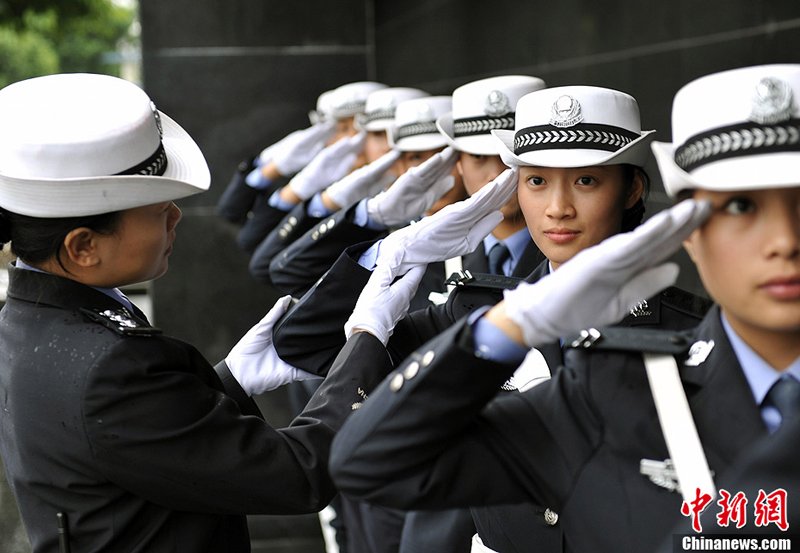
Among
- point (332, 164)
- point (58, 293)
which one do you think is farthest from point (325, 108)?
point (58, 293)

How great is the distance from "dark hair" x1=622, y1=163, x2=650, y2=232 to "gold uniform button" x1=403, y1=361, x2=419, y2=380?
1.19 meters

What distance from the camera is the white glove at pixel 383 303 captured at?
244 centimetres

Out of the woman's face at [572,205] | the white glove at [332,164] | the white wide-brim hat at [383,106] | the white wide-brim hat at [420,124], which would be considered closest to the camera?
the woman's face at [572,205]

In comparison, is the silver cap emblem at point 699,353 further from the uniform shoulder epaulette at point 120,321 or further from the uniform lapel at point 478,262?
the uniform lapel at point 478,262

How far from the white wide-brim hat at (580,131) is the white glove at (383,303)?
43 centimetres

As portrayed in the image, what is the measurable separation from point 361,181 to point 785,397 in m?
3.27

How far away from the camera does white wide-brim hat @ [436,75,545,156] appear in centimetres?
352

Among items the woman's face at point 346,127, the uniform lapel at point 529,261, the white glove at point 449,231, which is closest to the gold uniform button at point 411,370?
the white glove at point 449,231

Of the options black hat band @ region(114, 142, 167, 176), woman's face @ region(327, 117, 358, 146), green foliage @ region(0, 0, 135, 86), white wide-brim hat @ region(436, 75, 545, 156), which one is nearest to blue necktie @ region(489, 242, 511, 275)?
white wide-brim hat @ region(436, 75, 545, 156)

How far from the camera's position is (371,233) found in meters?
4.09

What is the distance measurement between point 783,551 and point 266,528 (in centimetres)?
519

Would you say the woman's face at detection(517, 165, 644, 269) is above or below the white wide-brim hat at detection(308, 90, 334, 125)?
above

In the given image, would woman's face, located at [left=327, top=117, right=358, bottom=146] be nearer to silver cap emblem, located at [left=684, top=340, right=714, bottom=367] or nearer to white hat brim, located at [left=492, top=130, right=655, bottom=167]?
white hat brim, located at [left=492, top=130, right=655, bottom=167]

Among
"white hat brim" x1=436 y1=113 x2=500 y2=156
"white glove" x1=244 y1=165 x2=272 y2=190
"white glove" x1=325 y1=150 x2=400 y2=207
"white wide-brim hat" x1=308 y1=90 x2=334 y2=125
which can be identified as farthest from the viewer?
"white glove" x1=244 y1=165 x2=272 y2=190
